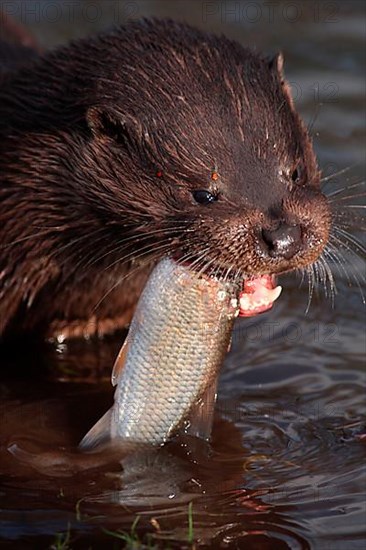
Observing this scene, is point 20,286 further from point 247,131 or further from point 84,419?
point 247,131

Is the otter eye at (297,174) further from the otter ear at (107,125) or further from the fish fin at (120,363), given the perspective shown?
the fish fin at (120,363)

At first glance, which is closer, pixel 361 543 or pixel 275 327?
pixel 361 543

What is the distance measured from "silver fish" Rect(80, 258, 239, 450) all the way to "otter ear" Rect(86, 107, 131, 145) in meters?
0.50

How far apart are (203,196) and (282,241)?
15.2 inches

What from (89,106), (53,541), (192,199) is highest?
(89,106)

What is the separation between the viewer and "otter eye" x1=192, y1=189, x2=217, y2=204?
5.61m

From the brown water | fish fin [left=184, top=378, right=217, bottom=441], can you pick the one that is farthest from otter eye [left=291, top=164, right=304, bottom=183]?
the brown water

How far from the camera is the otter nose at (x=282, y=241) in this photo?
5.39m

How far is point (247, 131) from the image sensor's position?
225 inches

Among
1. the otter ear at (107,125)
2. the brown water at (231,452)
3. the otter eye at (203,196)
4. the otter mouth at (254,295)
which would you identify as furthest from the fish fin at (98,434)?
the otter ear at (107,125)

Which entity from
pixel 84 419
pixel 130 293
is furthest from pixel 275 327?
pixel 84 419

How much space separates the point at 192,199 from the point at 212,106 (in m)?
0.33

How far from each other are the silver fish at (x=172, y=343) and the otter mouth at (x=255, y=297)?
31mm

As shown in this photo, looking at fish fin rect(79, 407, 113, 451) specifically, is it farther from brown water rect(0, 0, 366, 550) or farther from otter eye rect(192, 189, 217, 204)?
otter eye rect(192, 189, 217, 204)
